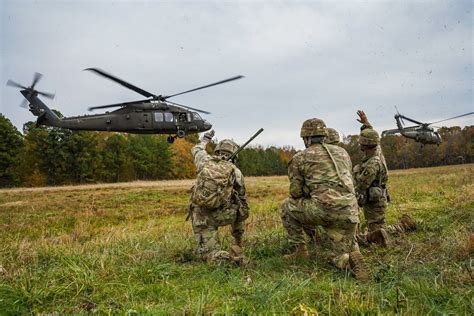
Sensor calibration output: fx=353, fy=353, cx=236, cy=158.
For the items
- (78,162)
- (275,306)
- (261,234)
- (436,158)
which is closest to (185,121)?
(261,234)

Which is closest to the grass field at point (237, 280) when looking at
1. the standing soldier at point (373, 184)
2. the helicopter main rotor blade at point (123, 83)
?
the standing soldier at point (373, 184)

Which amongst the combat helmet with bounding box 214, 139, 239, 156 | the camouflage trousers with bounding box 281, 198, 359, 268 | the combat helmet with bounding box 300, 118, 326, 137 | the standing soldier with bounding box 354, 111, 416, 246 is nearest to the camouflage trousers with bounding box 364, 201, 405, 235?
the standing soldier with bounding box 354, 111, 416, 246

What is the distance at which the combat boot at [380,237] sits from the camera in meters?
5.62

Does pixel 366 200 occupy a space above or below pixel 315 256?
above

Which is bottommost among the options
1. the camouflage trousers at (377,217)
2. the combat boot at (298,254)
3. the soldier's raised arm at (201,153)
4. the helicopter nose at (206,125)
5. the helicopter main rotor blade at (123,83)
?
the combat boot at (298,254)

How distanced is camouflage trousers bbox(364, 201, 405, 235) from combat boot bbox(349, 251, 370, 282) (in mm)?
2607

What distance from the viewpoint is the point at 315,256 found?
5.32 metres

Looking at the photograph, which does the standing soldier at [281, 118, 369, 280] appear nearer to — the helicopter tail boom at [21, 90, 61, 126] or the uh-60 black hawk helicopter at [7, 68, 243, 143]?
the uh-60 black hawk helicopter at [7, 68, 243, 143]

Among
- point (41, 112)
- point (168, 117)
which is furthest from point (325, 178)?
point (41, 112)

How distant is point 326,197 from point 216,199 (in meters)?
1.67

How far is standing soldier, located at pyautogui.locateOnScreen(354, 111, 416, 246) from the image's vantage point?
6.33 meters

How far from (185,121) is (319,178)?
417 inches

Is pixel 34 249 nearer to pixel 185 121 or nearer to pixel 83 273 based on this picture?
pixel 83 273

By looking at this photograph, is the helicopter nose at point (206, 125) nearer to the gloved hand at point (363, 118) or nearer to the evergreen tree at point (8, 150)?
the gloved hand at point (363, 118)
